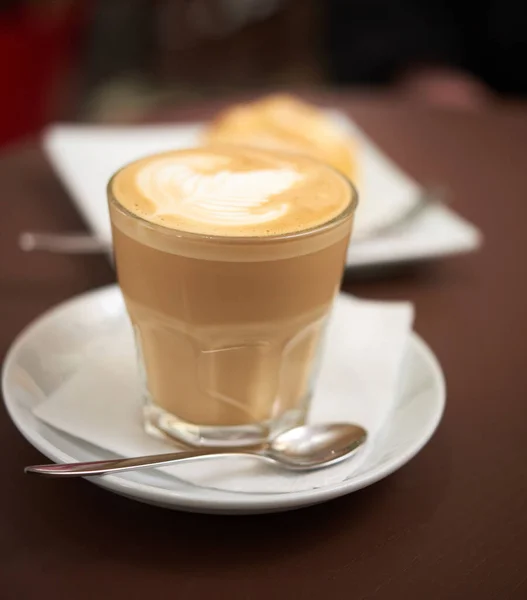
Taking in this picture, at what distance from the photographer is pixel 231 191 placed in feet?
1.72

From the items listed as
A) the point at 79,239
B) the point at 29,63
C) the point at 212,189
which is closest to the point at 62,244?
the point at 79,239

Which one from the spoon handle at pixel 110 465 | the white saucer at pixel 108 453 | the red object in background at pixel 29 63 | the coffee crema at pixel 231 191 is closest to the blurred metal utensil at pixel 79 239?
the white saucer at pixel 108 453

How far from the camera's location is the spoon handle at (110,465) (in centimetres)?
44

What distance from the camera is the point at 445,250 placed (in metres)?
0.85

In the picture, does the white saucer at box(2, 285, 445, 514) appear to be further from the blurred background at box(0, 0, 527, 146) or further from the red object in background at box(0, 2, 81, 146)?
the red object in background at box(0, 2, 81, 146)

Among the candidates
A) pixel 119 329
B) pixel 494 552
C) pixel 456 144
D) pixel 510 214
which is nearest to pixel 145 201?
pixel 119 329

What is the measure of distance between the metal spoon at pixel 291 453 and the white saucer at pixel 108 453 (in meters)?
0.01

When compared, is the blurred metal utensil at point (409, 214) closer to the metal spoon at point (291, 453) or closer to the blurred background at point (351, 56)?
the metal spoon at point (291, 453)

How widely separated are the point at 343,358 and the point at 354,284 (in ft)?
0.61

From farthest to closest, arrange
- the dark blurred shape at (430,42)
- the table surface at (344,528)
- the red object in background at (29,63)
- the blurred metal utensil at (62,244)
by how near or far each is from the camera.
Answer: the dark blurred shape at (430,42) → the red object in background at (29,63) → the blurred metal utensil at (62,244) → the table surface at (344,528)

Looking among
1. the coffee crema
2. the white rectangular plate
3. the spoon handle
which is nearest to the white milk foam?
the coffee crema

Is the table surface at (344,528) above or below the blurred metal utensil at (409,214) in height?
above

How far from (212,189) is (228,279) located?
0.27 ft

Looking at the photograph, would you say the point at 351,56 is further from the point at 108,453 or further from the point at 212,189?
the point at 108,453
